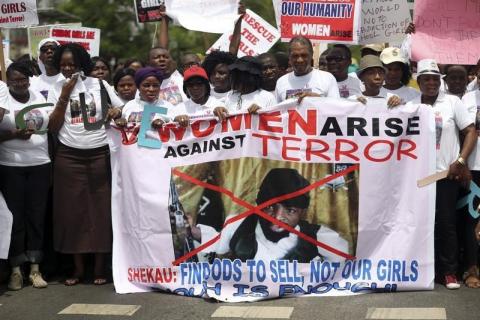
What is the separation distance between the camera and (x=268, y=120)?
7.86 metres

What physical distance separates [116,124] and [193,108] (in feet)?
2.15

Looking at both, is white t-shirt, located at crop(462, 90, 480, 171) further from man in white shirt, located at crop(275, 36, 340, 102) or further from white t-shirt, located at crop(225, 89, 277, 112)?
white t-shirt, located at crop(225, 89, 277, 112)

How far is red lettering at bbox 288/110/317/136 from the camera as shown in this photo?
7.84m

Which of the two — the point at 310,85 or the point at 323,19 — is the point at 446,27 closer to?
the point at 323,19

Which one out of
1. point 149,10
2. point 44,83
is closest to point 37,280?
point 44,83

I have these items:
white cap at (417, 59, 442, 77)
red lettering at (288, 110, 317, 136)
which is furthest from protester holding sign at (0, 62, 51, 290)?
white cap at (417, 59, 442, 77)

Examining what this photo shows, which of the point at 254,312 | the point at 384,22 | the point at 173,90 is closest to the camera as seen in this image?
the point at 254,312

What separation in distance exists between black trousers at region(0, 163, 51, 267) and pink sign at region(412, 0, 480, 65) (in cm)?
362

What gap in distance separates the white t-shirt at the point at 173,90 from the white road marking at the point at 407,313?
3293 mm

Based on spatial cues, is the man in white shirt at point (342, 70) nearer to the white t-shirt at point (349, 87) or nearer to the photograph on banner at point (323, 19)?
the white t-shirt at point (349, 87)

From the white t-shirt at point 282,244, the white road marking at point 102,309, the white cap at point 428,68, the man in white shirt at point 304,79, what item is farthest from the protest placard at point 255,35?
the white road marking at point 102,309

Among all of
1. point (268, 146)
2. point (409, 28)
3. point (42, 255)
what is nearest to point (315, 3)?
point (409, 28)

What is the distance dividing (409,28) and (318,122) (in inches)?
92.3

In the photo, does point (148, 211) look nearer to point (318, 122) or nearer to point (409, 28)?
point (318, 122)
